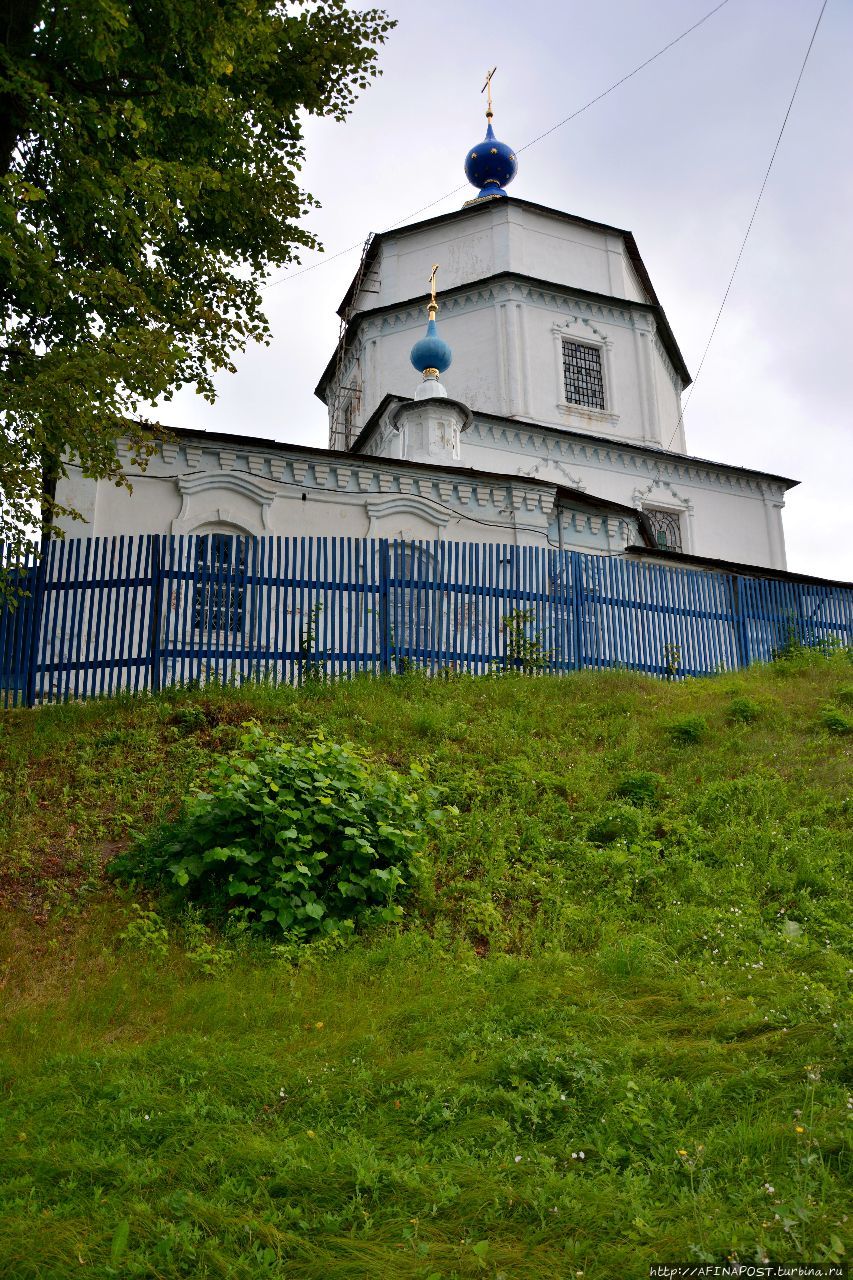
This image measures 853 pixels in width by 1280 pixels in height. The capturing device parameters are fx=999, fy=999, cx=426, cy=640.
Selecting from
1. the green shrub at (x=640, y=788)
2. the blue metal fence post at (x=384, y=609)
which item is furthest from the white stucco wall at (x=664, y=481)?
the green shrub at (x=640, y=788)

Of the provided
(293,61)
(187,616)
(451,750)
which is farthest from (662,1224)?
(293,61)

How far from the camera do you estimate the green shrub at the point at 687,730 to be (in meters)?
9.09

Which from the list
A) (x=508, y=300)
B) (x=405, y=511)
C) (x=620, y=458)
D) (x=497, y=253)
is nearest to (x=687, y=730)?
(x=405, y=511)

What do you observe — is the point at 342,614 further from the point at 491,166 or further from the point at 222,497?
the point at 491,166

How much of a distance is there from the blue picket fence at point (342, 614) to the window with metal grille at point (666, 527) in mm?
8913

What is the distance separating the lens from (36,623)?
10.2m

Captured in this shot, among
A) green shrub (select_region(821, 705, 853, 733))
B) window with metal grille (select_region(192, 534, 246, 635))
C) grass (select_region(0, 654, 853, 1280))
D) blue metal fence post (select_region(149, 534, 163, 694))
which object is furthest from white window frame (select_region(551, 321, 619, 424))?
grass (select_region(0, 654, 853, 1280))

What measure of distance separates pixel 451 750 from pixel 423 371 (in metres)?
13.0

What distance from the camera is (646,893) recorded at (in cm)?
629

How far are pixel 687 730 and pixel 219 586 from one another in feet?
17.0

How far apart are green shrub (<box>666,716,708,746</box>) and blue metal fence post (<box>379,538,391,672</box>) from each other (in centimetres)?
337

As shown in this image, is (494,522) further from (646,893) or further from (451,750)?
(646,893)

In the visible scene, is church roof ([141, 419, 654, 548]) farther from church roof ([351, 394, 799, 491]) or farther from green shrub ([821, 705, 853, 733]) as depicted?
green shrub ([821, 705, 853, 733])

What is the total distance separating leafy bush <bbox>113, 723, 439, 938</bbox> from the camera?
583 cm
